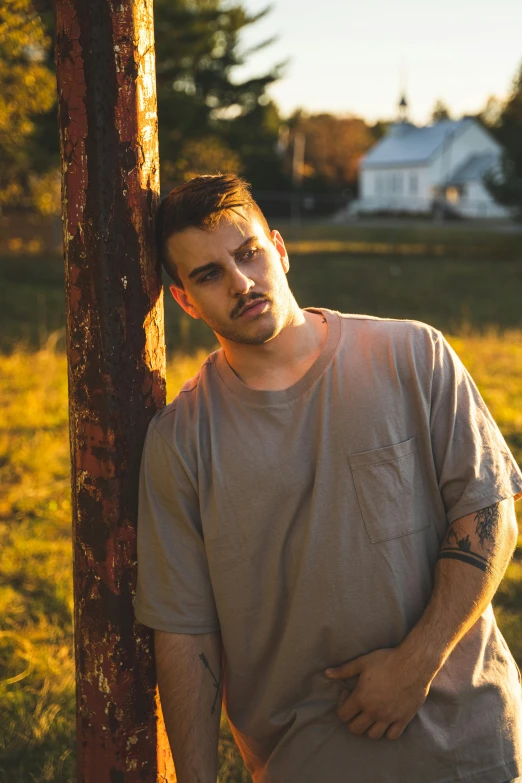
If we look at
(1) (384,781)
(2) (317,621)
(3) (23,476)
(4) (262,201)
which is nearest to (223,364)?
(2) (317,621)

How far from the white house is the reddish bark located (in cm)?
5047

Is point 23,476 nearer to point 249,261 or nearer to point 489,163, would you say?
point 249,261

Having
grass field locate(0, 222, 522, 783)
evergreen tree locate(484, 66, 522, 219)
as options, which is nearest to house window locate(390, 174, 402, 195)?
evergreen tree locate(484, 66, 522, 219)

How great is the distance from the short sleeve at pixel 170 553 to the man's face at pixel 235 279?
14.9 inches

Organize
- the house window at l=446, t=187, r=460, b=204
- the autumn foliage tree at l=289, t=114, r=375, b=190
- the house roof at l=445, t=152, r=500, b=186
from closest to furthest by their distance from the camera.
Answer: the house roof at l=445, t=152, r=500, b=186 < the house window at l=446, t=187, r=460, b=204 < the autumn foliage tree at l=289, t=114, r=375, b=190

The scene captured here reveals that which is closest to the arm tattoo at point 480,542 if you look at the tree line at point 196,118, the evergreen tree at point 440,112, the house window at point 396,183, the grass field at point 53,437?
the grass field at point 53,437

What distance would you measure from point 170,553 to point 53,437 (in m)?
5.04

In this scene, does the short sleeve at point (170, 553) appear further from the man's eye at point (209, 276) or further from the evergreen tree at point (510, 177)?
the evergreen tree at point (510, 177)

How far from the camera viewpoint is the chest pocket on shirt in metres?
2.01

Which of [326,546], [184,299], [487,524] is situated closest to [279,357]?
[184,299]

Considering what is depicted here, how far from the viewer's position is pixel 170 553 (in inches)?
81.0

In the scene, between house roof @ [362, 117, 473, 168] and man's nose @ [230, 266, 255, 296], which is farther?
house roof @ [362, 117, 473, 168]

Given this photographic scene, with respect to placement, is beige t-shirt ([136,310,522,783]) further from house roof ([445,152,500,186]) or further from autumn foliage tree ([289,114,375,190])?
autumn foliage tree ([289,114,375,190])

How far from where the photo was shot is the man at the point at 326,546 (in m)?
1.96
